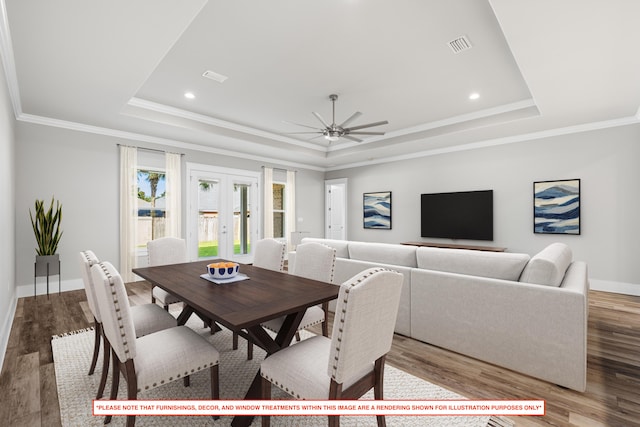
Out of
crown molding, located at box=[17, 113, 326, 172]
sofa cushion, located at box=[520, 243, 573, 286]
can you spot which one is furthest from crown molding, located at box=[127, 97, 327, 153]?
sofa cushion, located at box=[520, 243, 573, 286]

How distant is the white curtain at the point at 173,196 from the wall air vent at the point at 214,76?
239 cm

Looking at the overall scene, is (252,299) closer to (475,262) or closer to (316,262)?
(316,262)

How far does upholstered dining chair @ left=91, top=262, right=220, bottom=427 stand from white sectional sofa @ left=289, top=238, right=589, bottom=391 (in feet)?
6.00

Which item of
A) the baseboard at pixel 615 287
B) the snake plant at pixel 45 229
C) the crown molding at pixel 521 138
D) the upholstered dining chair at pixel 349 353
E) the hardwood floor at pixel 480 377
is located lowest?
the hardwood floor at pixel 480 377

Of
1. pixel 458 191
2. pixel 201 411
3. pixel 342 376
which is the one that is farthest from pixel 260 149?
pixel 342 376

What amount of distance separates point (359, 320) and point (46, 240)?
478cm

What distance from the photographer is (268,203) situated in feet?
22.6

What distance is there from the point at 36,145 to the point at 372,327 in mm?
5413

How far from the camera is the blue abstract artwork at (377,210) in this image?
22.7 feet

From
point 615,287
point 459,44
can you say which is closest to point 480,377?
point 459,44

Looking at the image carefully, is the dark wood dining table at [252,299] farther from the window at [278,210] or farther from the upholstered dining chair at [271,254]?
the window at [278,210]

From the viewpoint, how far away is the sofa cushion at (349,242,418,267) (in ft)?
9.29

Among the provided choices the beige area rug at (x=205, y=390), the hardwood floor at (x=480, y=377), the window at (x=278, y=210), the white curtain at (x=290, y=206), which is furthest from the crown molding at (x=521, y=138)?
the beige area rug at (x=205, y=390)

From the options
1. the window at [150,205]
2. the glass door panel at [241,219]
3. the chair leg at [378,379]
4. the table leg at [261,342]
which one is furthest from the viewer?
the glass door panel at [241,219]
